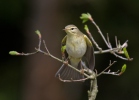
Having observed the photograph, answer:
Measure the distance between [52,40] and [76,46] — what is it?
280cm

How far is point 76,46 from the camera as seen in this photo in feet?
10.2

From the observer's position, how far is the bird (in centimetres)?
304

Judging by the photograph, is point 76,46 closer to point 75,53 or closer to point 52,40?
point 75,53

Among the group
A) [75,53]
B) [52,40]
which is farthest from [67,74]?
[52,40]

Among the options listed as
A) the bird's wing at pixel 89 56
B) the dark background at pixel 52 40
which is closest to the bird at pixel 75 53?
the bird's wing at pixel 89 56

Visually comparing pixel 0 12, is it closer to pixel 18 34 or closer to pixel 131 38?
pixel 18 34

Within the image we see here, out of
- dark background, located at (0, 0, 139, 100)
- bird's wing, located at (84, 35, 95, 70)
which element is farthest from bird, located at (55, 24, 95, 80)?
dark background, located at (0, 0, 139, 100)

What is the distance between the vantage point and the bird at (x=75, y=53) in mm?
3043

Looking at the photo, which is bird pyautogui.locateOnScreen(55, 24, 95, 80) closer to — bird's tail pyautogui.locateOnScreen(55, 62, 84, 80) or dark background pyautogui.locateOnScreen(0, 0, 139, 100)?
bird's tail pyautogui.locateOnScreen(55, 62, 84, 80)

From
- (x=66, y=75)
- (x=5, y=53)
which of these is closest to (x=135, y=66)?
(x=5, y=53)

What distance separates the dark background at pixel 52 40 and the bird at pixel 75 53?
264 centimetres

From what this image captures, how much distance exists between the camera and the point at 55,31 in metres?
5.88

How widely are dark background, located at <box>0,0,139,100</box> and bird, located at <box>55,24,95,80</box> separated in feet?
8.66

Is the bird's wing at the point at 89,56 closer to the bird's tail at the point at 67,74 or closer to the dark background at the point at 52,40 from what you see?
the bird's tail at the point at 67,74
